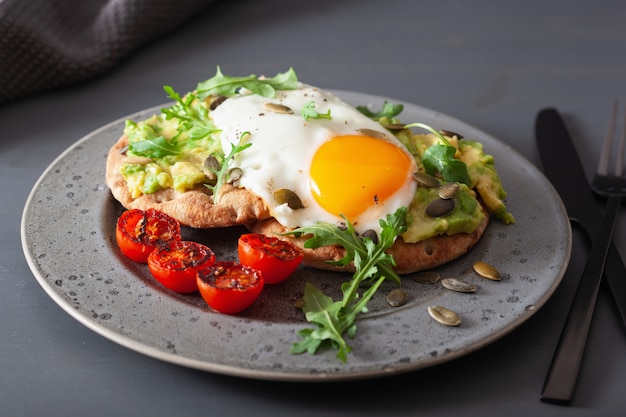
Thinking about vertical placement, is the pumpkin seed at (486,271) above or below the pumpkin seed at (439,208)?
below

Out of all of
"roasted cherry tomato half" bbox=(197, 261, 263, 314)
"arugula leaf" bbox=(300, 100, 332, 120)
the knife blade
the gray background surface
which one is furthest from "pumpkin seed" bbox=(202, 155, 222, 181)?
the knife blade

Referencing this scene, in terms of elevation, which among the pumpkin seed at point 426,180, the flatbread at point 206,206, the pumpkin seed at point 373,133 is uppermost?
the pumpkin seed at point 373,133

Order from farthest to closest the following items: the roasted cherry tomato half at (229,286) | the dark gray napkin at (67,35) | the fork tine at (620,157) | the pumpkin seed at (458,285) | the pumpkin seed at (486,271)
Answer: the dark gray napkin at (67,35) < the fork tine at (620,157) < the pumpkin seed at (486,271) < the pumpkin seed at (458,285) < the roasted cherry tomato half at (229,286)

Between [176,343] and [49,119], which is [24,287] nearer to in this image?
[176,343]

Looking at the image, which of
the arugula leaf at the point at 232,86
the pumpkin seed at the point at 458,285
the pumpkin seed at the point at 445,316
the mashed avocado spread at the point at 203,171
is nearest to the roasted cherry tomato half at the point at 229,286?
the mashed avocado spread at the point at 203,171

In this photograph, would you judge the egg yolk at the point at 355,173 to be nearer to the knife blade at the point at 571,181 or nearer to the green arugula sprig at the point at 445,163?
the green arugula sprig at the point at 445,163

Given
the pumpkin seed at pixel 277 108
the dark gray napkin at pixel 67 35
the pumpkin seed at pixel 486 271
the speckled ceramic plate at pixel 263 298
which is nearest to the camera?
the speckled ceramic plate at pixel 263 298

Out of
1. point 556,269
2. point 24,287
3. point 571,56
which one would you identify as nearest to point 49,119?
point 24,287
